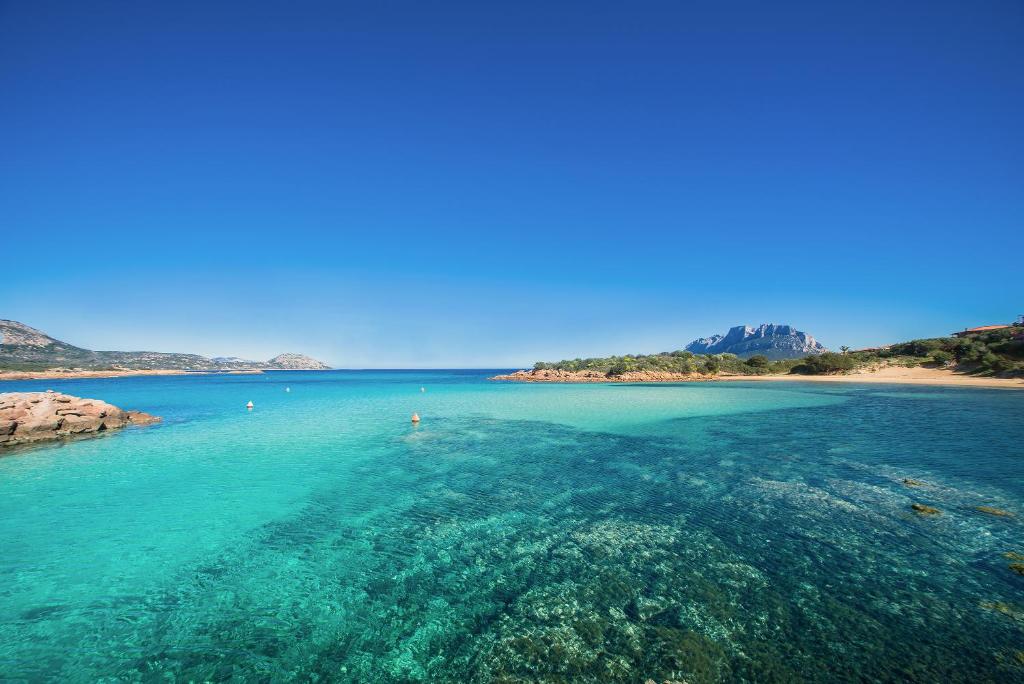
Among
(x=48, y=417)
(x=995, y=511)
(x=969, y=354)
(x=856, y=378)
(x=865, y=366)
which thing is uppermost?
(x=969, y=354)

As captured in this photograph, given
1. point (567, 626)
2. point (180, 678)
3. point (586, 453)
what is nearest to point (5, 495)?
point (180, 678)

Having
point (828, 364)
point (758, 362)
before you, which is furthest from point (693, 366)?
point (828, 364)

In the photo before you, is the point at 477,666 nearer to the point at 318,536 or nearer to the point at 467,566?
the point at 467,566

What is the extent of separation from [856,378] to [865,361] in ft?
49.1

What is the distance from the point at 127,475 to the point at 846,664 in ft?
80.1

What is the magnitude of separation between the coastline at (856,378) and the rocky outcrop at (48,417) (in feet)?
247

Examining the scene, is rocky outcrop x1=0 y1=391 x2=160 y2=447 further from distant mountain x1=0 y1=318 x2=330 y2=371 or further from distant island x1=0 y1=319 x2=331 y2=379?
distant mountain x1=0 y1=318 x2=330 y2=371

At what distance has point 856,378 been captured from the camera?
68.5 m

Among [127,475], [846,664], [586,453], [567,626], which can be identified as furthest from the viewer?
[586,453]

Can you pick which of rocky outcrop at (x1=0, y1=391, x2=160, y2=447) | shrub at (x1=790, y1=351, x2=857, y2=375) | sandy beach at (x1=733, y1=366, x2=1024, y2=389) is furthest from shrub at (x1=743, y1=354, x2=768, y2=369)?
rocky outcrop at (x1=0, y1=391, x2=160, y2=447)

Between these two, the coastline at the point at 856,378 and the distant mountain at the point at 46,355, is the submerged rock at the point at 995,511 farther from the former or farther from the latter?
the distant mountain at the point at 46,355

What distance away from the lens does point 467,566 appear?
9.21m

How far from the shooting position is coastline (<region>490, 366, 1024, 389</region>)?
167 feet

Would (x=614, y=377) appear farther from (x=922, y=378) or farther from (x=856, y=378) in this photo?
(x=922, y=378)
